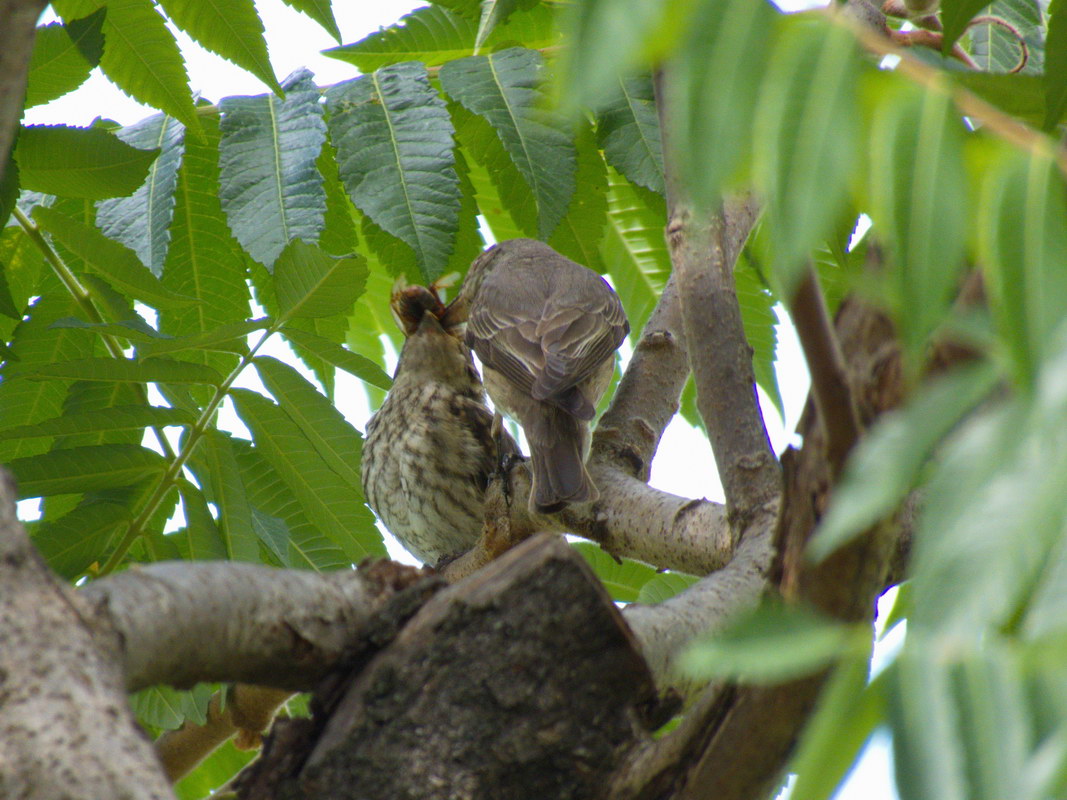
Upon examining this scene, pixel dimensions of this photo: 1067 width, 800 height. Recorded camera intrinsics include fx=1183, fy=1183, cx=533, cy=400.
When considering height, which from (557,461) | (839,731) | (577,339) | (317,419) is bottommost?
(557,461)

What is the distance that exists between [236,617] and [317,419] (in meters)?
1.27

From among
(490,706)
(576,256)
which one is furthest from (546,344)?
(490,706)

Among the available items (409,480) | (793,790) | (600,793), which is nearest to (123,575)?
(600,793)

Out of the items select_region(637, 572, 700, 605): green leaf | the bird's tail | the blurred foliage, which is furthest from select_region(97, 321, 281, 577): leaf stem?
select_region(637, 572, 700, 605): green leaf

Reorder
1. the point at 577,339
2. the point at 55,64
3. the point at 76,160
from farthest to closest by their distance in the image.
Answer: the point at 577,339
the point at 55,64
the point at 76,160

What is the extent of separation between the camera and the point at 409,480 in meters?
4.83

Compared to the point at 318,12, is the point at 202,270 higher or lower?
lower

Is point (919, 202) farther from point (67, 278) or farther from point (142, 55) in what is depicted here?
point (67, 278)

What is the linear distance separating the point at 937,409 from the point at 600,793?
37.8 inches

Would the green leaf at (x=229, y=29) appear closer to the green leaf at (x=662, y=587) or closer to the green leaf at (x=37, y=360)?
the green leaf at (x=37, y=360)

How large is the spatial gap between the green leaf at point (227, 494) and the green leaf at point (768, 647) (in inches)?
71.2

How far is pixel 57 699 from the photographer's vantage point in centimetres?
125

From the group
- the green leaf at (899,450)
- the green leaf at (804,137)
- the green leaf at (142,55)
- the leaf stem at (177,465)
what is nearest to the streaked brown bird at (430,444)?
the green leaf at (142,55)

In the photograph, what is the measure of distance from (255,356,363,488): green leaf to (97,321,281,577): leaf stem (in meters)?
0.06
